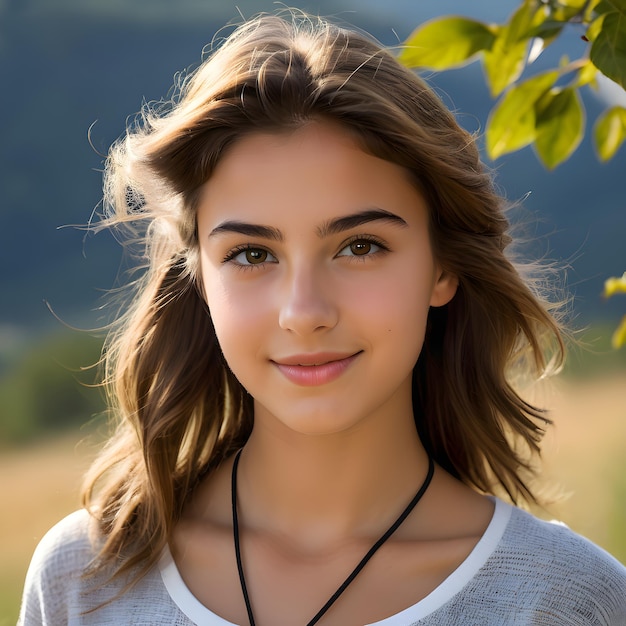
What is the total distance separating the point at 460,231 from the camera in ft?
6.40

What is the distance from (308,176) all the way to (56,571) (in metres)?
1.03

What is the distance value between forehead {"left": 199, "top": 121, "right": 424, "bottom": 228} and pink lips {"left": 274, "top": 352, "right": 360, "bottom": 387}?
255 mm

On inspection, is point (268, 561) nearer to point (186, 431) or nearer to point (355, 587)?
point (355, 587)

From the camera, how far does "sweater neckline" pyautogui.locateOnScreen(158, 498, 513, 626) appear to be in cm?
180

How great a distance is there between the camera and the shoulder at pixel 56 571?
207 centimetres

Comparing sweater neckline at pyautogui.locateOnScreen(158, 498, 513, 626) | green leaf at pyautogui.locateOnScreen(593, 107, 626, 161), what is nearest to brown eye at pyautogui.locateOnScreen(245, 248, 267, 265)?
sweater neckline at pyautogui.locateOnScreen(158, 498, 513, 626)

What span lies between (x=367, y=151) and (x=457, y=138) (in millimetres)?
234

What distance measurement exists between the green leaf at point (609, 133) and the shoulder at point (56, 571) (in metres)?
1.46

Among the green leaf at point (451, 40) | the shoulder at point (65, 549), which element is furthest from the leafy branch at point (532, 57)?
the shoulder at point (65, 549)

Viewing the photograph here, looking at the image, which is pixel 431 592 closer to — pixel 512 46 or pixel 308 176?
pixel 308 176

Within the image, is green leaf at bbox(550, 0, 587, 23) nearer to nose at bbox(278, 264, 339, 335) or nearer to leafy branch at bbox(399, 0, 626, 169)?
leafy branch at bbox(399, 0, 626, 169)

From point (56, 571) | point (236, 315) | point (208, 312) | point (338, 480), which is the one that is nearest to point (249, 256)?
point (236, 315)

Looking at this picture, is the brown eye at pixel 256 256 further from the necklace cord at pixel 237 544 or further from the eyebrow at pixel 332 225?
the necklace cord at pixel 237 544

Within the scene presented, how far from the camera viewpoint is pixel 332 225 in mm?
1719
